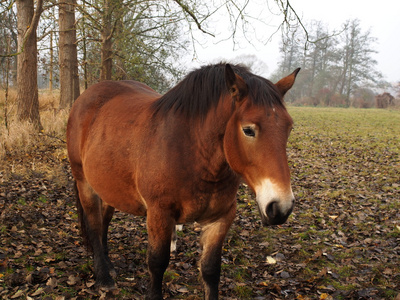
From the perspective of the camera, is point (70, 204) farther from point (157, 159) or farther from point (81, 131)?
point (157, 159)

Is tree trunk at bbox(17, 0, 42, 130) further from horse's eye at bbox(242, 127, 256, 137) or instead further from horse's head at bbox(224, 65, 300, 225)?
horse's eye at bbox(242, 127, 256, 137)

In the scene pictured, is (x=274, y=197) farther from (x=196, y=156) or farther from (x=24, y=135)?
(x=24, y=135)

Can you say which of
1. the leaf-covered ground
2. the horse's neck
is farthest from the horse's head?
the leaf-covered ground

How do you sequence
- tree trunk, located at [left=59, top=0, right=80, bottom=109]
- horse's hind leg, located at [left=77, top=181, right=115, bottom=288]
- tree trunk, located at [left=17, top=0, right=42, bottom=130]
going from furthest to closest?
1. tree trunk, located at [left=59, top=0, right=80, bottom=109]
2. tree trunk, located at [left=17, top=0, right=42, bottom=130]
3. horse's hind leg, located at [left=77, top=181, right=115, bottom=288]

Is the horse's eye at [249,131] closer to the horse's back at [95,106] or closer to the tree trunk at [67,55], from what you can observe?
the horse's back at [95,106]

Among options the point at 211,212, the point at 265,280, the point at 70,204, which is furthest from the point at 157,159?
the point at 70,204

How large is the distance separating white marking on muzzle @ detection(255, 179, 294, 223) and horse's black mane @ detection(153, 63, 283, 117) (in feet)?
1.86

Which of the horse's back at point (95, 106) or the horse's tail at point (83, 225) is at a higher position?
the horse's back at point (95, 106)

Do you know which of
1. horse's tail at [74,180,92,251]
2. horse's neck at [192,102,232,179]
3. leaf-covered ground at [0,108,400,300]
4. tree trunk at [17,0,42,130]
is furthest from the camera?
tree trunk at [17,0,42,130]

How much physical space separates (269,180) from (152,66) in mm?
9874

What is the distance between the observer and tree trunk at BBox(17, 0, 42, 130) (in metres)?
7.65

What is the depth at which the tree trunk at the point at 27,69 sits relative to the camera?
765 centimetres

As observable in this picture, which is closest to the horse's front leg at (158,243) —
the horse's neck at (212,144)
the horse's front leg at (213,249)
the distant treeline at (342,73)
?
the horse's front leg at (213,249)

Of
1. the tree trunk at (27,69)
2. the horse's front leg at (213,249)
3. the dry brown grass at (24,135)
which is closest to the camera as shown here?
the horse's front leg at (213,249)
